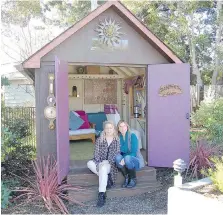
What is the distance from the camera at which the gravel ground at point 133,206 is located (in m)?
5.47

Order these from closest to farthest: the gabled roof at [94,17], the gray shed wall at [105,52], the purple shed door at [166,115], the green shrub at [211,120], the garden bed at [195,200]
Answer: the garden bed at [195,200]
the gabled roof at [94,17]
the gray shed wall at [105,52]
the purple shed door at [166,115]
the green shrub at [211,120]

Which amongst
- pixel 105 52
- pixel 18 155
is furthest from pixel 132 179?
pixel 105 52

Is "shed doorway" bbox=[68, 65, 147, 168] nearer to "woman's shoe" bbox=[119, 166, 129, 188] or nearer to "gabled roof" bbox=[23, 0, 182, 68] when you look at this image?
"gabled roof" bbox=[23, 0, 182, 68]

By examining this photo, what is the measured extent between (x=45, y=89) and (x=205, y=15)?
1268 cm

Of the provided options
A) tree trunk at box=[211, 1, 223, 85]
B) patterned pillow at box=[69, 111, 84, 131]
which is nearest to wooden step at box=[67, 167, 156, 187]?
patterned pillow at box=[69, 111, 84, 131]

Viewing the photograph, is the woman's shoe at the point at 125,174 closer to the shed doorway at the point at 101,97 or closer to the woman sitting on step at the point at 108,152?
the woman sitting on step at the point at 108,152

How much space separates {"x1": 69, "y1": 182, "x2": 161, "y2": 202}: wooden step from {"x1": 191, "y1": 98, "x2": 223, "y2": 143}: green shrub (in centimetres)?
480

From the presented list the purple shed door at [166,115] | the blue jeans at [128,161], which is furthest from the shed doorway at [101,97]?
the blue jeans at [128,161]

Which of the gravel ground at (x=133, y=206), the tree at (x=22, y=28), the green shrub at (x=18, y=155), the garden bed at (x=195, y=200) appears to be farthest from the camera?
the tree at (x=22, y=28)

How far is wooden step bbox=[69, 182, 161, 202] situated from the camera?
234 inches

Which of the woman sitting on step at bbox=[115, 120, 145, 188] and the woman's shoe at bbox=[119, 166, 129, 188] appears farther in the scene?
the woman's shoe at bbox=[119, 166, 129, 188]

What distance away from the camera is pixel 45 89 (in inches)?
271

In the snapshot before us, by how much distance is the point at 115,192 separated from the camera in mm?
6102

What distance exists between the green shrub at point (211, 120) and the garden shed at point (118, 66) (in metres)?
3.69
